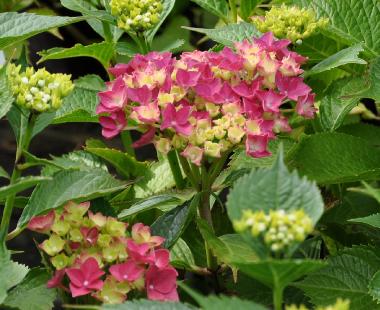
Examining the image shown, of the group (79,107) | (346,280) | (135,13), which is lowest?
(346,280)

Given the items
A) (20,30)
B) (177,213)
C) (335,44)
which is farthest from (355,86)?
(20,30)

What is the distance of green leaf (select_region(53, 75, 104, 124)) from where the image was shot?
3.76 feet

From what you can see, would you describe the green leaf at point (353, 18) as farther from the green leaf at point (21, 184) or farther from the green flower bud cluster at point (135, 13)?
the green leaf at point (21, 184)

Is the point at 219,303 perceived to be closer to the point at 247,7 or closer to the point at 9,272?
the point at 9,272

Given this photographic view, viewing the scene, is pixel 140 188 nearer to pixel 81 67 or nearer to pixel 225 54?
pixel 225 54

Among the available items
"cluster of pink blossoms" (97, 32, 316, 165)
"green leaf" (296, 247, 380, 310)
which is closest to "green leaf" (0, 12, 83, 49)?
"cluster of pink blossoms" (97, 32, 316, 165)

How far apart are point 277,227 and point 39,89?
1.12ft

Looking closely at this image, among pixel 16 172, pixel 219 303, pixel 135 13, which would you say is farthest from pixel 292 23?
pixel 219 303

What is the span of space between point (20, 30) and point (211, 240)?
13.9 inches

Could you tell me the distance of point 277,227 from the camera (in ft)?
2.32

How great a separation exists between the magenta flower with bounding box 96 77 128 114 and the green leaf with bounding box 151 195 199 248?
14 cm

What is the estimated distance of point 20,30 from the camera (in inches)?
42.7

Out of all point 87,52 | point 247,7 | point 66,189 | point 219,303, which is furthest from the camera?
point 247,7

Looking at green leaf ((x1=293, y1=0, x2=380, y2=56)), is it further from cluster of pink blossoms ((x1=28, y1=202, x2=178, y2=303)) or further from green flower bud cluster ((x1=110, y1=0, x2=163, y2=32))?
cluster of pink blossoms ((x1=28, y1=202, x2=178, y2=303))
